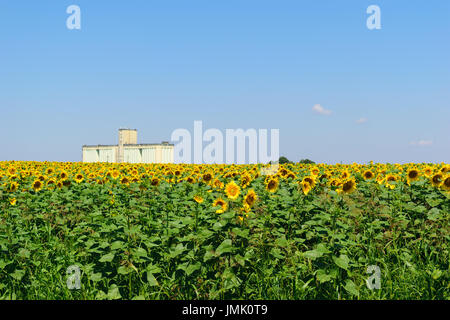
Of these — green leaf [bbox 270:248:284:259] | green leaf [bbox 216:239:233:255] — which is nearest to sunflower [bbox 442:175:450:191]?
green leaf [bbox 270:248:284:259]

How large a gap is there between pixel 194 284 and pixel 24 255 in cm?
223

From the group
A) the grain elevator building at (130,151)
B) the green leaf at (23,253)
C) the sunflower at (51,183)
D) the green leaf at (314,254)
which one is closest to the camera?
the green leaf at (314,254)

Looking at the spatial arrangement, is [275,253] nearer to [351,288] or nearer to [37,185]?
[351,288]

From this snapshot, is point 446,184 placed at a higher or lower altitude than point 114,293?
higher

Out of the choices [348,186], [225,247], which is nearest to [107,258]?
[225,247]

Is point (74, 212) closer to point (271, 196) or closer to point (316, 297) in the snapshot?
point (271, 196)

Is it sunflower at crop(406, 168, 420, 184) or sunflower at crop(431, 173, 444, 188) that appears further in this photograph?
sunflower at crop(406, 168, 420, 184)

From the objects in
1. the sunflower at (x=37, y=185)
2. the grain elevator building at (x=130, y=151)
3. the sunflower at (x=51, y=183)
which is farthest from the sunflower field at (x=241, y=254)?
the grain elevator building at (x=130, y=151)

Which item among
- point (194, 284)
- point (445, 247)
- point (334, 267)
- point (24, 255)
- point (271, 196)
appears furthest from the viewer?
point (271, 196)

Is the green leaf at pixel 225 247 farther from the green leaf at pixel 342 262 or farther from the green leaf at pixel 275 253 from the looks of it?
the green leaf at pixel 342 262

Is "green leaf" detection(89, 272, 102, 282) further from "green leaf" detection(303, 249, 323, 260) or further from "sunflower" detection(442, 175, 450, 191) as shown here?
"sunflower" detection(442, 175, 450, 191)

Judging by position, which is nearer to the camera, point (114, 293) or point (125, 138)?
point (114, 293)

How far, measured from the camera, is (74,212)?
7969 millimetres
